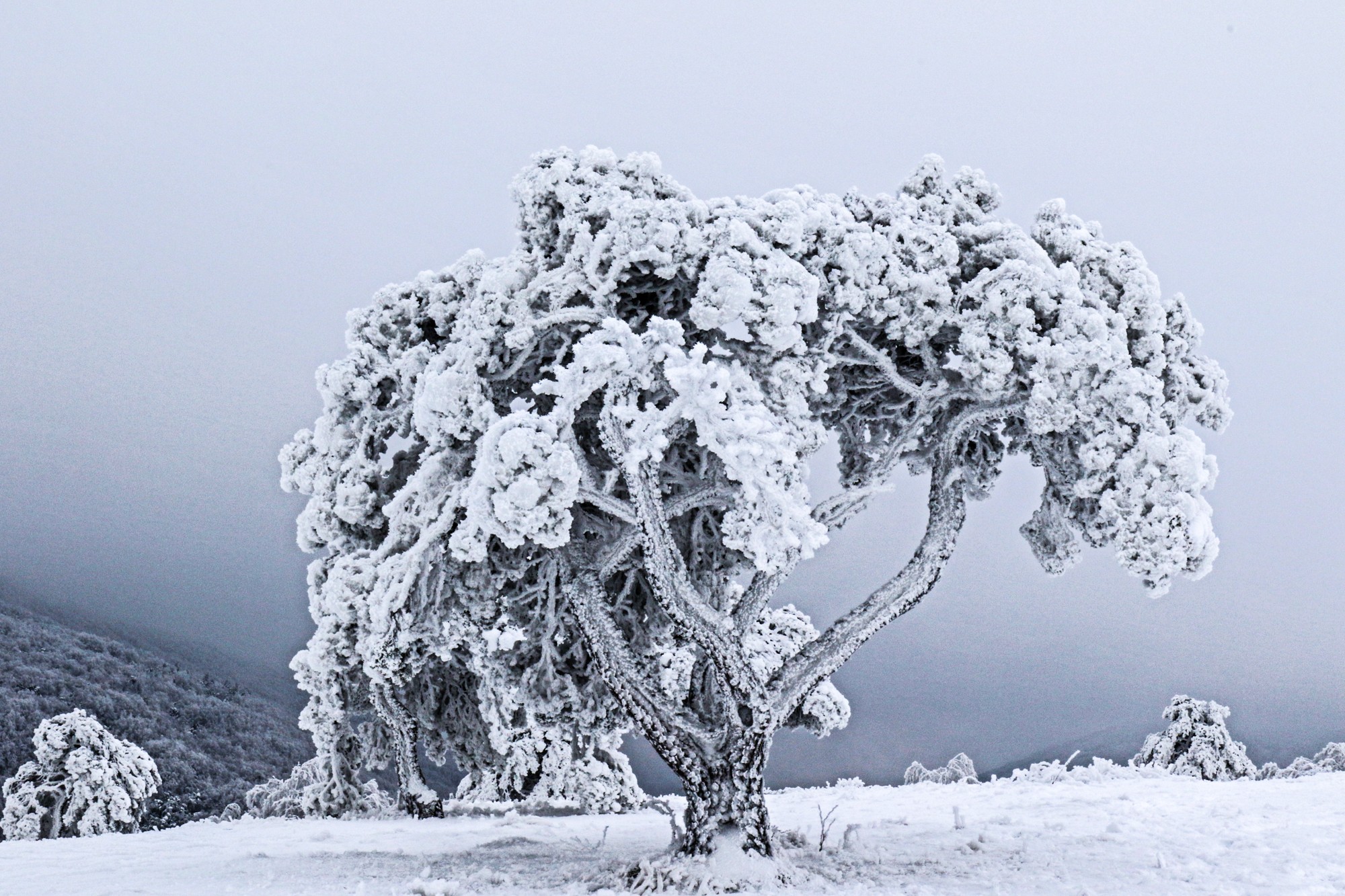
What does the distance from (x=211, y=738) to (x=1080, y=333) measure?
43.8m

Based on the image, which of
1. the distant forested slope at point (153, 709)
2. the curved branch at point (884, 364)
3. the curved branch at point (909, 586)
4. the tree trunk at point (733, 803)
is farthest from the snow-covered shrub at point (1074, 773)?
the distant forested slope at point (153, 709)

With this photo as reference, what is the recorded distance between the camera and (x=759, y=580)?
9.98m

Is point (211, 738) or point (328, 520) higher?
point (328, 520)

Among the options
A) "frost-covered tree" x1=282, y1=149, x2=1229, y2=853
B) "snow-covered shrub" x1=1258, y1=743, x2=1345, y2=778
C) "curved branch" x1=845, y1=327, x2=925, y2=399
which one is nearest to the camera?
"frost-covered tree" x1=282, y1=149, x2=1229, y2=853

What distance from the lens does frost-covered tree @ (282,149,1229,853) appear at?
344 inches

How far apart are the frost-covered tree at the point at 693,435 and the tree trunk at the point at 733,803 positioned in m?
0.03

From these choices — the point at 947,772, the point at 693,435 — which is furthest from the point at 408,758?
the point at 947,772

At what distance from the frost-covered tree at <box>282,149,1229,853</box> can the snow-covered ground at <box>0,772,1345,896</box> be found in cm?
127

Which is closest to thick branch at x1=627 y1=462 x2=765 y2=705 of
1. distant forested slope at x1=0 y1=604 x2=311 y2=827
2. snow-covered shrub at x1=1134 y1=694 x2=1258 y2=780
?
snow-covered shrub at x1=1134 y1=694 x2=1258 y2=780

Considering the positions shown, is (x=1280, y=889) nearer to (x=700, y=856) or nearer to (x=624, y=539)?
(x=700, y=856)

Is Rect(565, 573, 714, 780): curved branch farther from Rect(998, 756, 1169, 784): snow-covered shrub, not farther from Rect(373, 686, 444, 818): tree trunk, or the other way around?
Rect(998, 756, 1169, 784): snow-covered shrub

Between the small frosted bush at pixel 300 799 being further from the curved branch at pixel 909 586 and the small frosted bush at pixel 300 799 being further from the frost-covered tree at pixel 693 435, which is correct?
the curved branch at pixel 909 586

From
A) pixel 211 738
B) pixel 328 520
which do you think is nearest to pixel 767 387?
pixel 328 520

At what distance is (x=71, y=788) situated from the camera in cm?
1984
